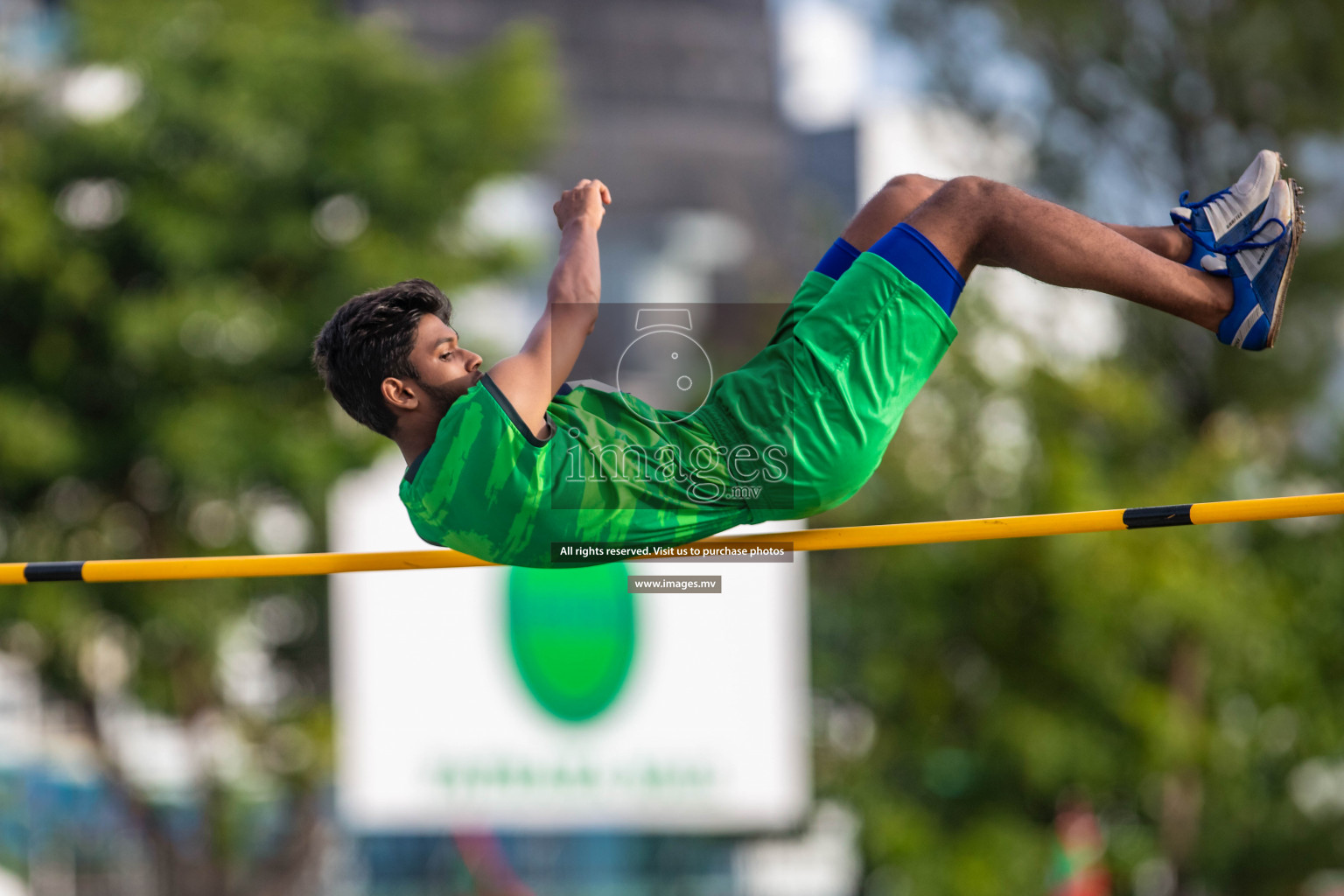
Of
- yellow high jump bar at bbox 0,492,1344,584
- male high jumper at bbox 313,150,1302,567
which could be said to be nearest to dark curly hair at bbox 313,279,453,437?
male high jumper at bbox 313,150,1302,567

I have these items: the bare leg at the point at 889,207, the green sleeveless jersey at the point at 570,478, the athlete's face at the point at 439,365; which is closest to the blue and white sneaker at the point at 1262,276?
the bare leg at the point at 889,207

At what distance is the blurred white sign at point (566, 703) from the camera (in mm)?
11734

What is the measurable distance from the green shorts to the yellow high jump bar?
0.28 meters

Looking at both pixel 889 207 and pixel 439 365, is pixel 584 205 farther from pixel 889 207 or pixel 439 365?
pixel 889 207

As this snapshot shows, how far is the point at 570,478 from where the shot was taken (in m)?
3.53

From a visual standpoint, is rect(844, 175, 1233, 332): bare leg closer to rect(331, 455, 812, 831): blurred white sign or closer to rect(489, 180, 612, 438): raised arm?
rect(489, 180, 612, 438): raised arm

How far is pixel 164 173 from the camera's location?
10.8 meters

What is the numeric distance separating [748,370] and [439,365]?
2.35 feet

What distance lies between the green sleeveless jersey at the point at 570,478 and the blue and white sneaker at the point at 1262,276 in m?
1.10

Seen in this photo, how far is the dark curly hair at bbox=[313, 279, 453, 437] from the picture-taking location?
3.48 meters

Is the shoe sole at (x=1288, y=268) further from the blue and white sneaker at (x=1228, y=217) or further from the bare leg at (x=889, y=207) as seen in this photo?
the bare leg at (x=889, y=207)

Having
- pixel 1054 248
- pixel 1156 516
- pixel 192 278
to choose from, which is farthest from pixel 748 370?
pixel 192 278

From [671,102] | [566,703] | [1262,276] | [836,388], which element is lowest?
[566,703]

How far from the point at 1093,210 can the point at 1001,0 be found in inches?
80.4
